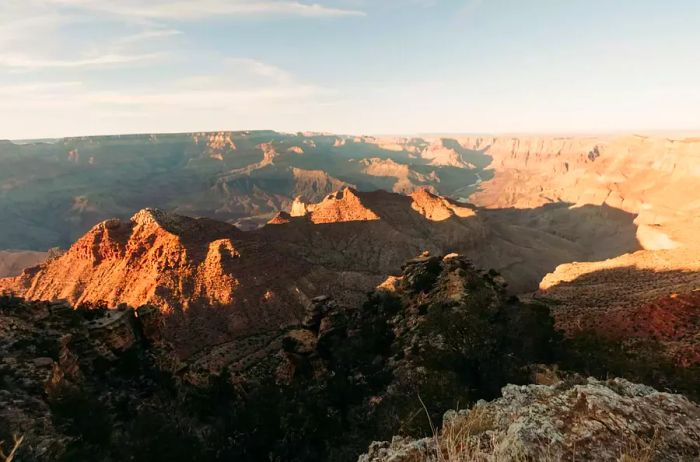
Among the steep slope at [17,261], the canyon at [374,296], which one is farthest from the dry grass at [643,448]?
the steep slope at [17,261]

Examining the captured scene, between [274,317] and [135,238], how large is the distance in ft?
87.1

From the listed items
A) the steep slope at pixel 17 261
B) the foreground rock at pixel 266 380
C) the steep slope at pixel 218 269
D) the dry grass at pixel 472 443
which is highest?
the dry grass at pixel 472 443

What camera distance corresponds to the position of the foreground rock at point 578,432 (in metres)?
8.95

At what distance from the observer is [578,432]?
32.3ft

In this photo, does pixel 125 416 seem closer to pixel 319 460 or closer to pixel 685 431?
pixel 319 460

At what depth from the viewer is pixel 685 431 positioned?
991 centimetres

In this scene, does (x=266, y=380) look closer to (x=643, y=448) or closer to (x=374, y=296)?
(x=374, y=296)

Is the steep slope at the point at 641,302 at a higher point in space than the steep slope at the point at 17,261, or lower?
higher

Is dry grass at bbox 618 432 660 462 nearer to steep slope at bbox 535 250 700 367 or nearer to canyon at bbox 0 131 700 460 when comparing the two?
canyon at bbox 0 131 700 460

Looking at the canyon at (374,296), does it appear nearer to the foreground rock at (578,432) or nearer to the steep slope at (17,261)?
the foreground rock at (578,432)

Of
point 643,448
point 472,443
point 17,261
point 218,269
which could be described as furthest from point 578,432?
point 17,261

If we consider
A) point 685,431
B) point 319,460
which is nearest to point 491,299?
point 319,460

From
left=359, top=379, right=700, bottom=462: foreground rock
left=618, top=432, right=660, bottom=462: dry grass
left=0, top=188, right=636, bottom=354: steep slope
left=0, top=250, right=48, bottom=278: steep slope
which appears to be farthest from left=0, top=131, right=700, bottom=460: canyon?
left=0, top=250, right=48, bottom=278: steep slope

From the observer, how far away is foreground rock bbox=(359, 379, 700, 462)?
29.4 feet
